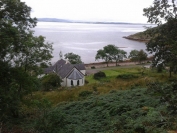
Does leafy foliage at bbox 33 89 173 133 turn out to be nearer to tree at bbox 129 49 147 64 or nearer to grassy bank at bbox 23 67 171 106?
grassy bank at bbox 23 67 171 106

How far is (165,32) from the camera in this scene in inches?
378

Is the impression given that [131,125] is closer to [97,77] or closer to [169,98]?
[169,98]

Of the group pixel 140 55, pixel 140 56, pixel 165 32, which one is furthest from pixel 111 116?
pixel 140 56

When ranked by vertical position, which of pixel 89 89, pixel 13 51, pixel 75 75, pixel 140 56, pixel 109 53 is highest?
pixel 109 53

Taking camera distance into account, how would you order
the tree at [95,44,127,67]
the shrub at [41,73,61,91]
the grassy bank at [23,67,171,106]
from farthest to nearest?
the tree at [95,44,127,67], the shrub at [41,73,61,91], the grassy bank at [23,67,171,106]

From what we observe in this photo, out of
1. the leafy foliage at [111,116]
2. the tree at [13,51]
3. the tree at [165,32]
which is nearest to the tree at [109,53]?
the tree at [165,32]

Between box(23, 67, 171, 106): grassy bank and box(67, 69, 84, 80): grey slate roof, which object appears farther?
box(67, 69, 84, 80): grey slate roof

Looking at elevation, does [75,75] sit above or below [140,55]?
below

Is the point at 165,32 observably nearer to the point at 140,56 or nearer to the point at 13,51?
the point at 13,51

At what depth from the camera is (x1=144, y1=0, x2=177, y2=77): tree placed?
629cm

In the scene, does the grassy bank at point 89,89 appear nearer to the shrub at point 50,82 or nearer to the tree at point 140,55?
the shrub at point 50,82

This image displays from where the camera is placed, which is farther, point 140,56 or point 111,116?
point 140,56

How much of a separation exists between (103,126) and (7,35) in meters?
6.55

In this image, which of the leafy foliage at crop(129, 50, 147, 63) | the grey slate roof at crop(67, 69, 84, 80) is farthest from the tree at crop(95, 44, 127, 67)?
the grey slate roof at crop(67, 69, 84, 80)
